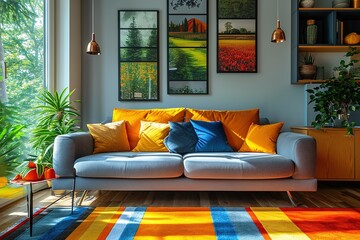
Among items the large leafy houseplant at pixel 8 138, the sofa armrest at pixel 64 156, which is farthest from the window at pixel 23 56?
the sofa armrest at pixel 64 156

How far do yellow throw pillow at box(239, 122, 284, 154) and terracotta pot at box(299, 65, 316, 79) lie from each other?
0.89 m

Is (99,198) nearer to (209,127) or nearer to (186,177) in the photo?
(186,177)

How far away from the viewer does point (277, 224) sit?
2.14m

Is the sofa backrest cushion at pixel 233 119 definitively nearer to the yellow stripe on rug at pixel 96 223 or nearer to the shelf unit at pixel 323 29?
the shelf unit at pixel 323 29

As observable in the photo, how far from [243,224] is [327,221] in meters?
0.65

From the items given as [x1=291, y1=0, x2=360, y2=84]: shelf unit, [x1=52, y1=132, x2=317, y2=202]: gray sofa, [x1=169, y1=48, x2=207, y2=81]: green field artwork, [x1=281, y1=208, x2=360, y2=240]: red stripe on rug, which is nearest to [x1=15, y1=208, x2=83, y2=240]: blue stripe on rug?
[x1=52, y1=132, x2=317, y2=202]: gray sofa

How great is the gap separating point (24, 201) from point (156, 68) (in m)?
2.07

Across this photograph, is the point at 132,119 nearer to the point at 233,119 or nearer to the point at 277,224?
the point at 233,119

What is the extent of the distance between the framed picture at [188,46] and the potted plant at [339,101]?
4.43 ft

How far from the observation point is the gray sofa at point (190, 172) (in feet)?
8.33

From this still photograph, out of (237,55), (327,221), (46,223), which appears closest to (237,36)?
(237,55)

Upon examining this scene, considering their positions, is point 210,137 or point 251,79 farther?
point 251,79

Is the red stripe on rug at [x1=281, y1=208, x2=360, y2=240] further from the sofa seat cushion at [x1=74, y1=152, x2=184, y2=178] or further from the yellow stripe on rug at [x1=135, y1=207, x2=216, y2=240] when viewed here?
the sofa seat cushion at [x1=74, y1=152, x2=184, y2=178]

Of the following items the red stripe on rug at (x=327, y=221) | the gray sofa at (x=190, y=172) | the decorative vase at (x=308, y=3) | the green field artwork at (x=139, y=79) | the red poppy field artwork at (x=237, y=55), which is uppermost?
the decorative vase at (x=308, y=3)
